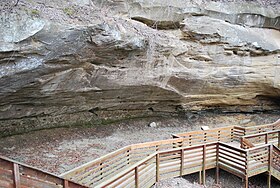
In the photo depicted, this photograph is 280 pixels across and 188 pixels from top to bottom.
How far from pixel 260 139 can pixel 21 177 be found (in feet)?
36.1

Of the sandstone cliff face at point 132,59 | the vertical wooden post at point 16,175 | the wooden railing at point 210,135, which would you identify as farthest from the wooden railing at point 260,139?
the vertical wooden post at point 16,175

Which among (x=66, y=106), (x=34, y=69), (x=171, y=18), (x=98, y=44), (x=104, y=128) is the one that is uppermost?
(x=171, y=18)

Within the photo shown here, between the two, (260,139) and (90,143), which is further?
(260,139)

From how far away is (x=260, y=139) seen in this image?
Answer: 1277cm

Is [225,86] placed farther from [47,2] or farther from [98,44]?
[47,2]

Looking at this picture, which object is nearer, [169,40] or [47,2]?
[47,2]

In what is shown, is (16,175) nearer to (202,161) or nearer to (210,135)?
(202,161)

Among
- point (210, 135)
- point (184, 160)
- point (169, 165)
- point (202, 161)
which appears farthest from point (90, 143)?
point (210, 135)

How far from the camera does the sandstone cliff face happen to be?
8.24m

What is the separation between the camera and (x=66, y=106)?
40.2 feet

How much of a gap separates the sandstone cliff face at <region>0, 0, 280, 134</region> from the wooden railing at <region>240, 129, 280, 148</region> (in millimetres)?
3261

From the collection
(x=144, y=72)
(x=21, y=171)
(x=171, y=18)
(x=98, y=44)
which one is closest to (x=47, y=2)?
(x=98, y=44)

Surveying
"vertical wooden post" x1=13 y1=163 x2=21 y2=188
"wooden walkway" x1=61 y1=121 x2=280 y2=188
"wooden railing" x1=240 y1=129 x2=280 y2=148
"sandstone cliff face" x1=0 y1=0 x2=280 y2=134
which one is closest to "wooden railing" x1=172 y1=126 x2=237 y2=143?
"wooden walkway" x1=61 y1=121 x2=280 y2=188

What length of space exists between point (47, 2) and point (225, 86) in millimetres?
9803
